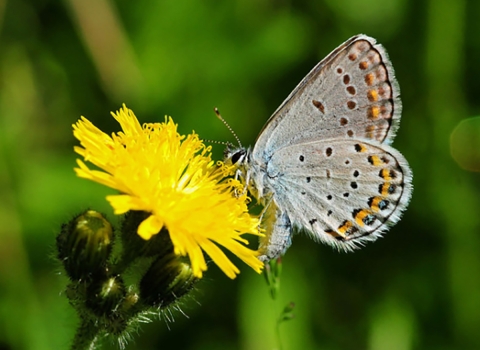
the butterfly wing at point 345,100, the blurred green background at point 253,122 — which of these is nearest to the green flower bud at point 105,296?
the butterfly wing at point 345,100

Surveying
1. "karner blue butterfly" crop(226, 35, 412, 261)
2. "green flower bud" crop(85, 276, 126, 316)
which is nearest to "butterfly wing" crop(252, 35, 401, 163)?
"karner blue butterfly" crop(226, 35, 412, 261)

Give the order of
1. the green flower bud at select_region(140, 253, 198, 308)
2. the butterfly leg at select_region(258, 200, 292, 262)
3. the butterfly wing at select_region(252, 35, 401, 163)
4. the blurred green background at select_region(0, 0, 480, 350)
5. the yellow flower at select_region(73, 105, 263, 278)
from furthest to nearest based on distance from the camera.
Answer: the blurred green background at select_region(0, 0, 480, 350) → the butterfly wing at select_region(252, 35, 401, 163) → the butterfly leg at select_region(258, 200, 292, 262) → the green flower bud at select_region(140, 253, 198, 308) → the yellow flower at select_region(73, 105, 263, 278)

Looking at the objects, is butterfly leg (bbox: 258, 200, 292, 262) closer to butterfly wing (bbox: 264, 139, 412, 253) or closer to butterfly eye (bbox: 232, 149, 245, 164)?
butterfly wing (bbox: 264, 139, 412, 253)

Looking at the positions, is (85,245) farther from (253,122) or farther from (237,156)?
(253,122)

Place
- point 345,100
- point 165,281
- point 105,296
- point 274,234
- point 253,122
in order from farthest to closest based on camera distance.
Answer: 1. point 253,122
2. point 345,100
3. point 274,234
4. point 165,281
5. point 105,296

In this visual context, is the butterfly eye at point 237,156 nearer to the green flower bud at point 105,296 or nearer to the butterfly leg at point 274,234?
the butterfly leg at point 274,234

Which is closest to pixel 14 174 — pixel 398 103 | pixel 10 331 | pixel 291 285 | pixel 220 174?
pixel 10 331

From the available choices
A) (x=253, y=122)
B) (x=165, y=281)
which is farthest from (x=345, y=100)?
(x=253, y=122)
